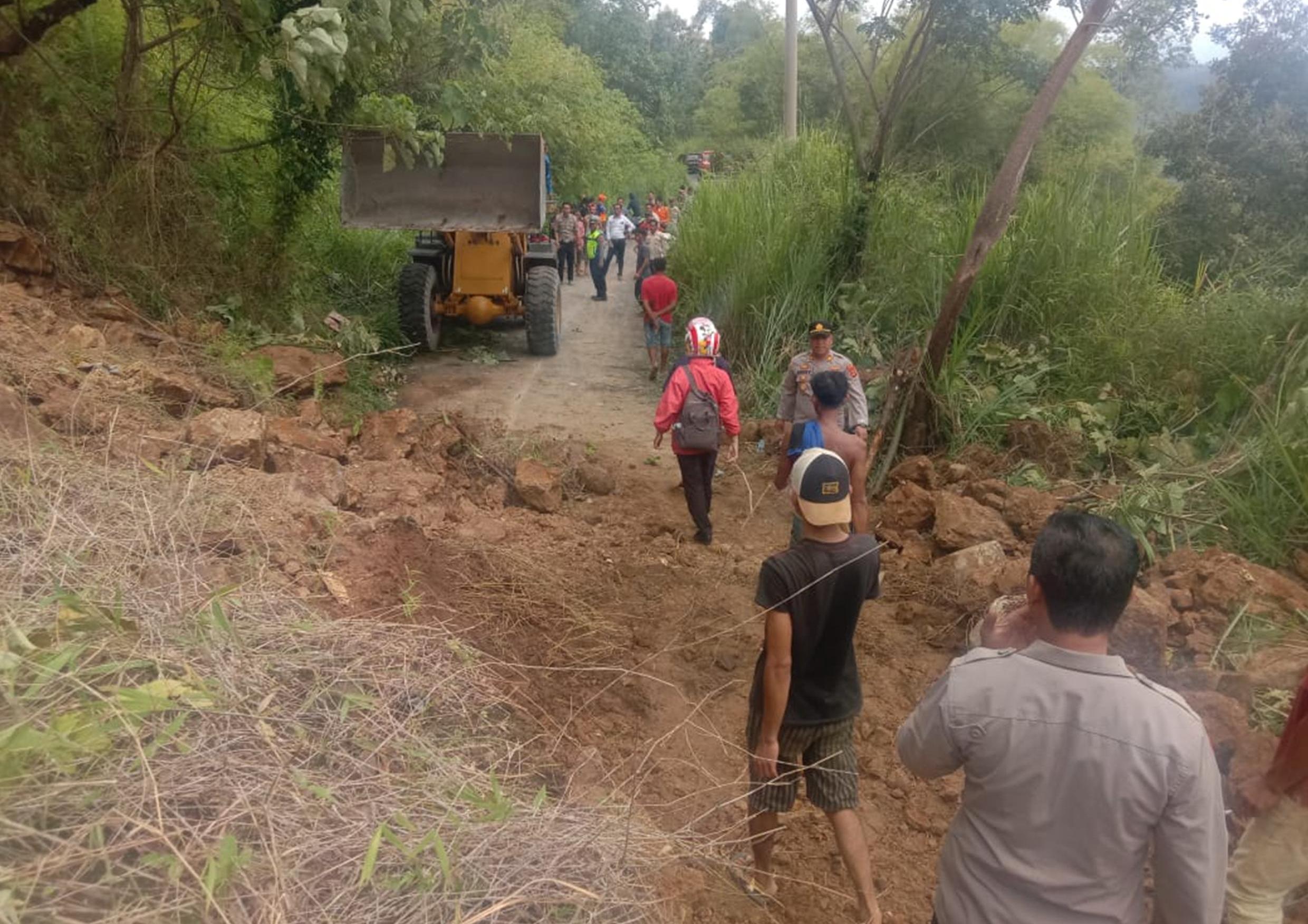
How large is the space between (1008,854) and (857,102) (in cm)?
1648

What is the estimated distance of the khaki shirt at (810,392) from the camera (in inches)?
196

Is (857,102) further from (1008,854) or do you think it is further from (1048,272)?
(1008,854)

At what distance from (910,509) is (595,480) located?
7.29 feet

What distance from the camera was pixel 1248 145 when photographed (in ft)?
39.8

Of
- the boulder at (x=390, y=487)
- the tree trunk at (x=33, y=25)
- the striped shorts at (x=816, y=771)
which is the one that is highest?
the tree trunk at (x=33, y=25)

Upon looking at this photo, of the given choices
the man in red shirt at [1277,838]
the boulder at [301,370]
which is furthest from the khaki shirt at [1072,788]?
the boulder at [301,370]

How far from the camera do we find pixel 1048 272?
719 cm

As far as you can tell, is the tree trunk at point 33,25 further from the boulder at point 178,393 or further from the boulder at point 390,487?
the boulder at point 390,487

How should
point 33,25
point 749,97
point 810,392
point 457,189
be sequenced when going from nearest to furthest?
1. point 810,392
2. point 33,25
3. point 457,189
4. point 749,97

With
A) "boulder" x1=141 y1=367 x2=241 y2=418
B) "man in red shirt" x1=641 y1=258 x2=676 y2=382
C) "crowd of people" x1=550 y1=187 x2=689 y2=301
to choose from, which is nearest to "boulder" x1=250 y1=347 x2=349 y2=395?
"boulder" x1=141 y1=367 x2=241 y2=418

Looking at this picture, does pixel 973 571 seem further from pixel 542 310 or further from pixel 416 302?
pixel 416 302

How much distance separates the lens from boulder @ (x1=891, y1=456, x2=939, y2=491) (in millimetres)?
6289

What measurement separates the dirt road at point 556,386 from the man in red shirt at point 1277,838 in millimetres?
6141

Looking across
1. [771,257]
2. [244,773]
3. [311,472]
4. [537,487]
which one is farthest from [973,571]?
[771,257]
